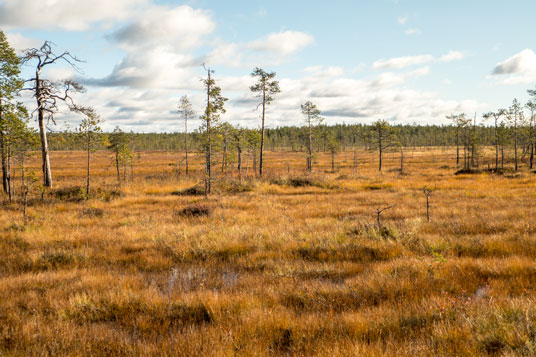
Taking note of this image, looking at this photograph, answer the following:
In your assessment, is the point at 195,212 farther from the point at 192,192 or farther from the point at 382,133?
the point at 382,133

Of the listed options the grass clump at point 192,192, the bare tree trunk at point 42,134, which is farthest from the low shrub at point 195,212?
the bare tree trunk at point 42,134

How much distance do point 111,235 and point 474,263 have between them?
9337mm

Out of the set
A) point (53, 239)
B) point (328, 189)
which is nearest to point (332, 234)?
point (53, 239)

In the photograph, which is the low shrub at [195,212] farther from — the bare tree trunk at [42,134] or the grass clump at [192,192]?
the bare tree trunk at [42,134]

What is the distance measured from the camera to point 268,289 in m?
4.96

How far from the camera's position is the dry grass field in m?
3.39

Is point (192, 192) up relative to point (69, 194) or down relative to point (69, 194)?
down


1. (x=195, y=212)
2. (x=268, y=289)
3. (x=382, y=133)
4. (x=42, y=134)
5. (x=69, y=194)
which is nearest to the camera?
(x=268, y=289)

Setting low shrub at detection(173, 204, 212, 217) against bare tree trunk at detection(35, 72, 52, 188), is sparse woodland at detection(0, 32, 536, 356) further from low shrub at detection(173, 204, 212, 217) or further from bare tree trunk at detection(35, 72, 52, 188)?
bare tree trunk at detection(35, 72, 52, 188)

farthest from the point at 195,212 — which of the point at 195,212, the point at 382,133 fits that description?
the point at 382,133

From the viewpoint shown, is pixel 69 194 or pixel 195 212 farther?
pixel 69 194

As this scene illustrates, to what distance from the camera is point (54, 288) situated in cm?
526

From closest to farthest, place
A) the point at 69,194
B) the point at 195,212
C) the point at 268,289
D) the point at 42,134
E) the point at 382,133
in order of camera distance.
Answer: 1. the point at 268,289
2. the point at 195,212
3. the point at 69,194
4. the point at 42,134
5. the point at 382,133

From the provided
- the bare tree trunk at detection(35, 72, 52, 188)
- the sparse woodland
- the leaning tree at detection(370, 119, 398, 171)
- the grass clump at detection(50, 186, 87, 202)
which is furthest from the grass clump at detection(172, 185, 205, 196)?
the leaning tree at detection(370, 119, 398, 171)
